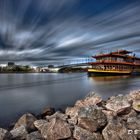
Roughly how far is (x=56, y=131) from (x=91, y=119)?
1346 millimetres

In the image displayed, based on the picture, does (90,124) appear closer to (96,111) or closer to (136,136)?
(96,111)

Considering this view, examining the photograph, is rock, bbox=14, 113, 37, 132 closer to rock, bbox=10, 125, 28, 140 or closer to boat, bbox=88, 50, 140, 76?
rock, bbox=10, 125, 28, 140

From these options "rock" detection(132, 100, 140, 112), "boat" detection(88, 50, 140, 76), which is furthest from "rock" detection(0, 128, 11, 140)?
"boat" detection(88, 50, 140, 76)

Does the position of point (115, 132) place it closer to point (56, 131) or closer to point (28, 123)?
point (56, 131)

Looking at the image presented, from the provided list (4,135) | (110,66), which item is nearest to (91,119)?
(4,135)

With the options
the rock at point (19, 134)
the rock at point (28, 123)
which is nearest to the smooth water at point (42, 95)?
the rock at point (28, 123)

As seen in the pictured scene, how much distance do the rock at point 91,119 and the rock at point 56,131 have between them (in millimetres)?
701

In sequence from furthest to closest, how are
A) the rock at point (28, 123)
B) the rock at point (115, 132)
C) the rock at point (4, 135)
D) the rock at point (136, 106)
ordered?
the rock at point (136, 106) < the rock at point (28, 123) < the rock at point (115, 132) < the rock at point (4, 135)

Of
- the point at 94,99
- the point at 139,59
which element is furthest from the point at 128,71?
the point at 94,99

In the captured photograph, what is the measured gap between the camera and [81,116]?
5883 millimetres

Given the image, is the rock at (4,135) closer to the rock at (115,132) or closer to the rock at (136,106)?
the rock at (115,132)

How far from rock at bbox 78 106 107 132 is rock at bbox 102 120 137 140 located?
341 millimetres

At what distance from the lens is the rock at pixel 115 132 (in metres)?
5.06

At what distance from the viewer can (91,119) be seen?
5672mm
